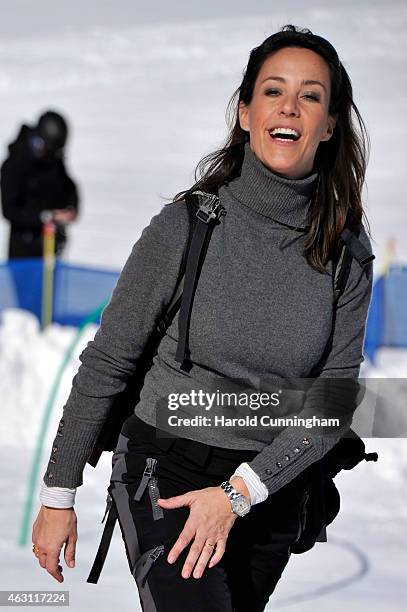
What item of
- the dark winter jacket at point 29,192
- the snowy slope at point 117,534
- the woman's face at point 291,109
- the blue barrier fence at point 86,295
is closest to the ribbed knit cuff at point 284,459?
the woman's face at point 291,109

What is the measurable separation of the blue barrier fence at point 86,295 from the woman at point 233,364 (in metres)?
5.04

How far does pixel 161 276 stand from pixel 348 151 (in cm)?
62

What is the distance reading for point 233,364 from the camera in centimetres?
261

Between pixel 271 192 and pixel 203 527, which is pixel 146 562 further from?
pixel 271 192

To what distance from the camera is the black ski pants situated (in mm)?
2512

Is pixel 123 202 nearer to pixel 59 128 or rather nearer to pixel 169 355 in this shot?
pixel 59 128

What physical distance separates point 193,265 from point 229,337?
0.17 metres

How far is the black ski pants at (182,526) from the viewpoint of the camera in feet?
8.24

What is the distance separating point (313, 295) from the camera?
2.68 meters

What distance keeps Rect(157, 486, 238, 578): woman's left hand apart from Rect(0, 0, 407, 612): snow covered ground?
34.2 inches

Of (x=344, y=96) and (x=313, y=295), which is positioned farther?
(x=344, y=96)

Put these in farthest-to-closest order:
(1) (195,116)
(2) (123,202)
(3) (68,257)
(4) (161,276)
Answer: (1) (195,116), (2) (123,202), (3) (68,257), (4) (161,276)

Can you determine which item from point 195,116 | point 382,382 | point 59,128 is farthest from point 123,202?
point 382,382

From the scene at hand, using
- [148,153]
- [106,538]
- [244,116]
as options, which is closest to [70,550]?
[106,538]
